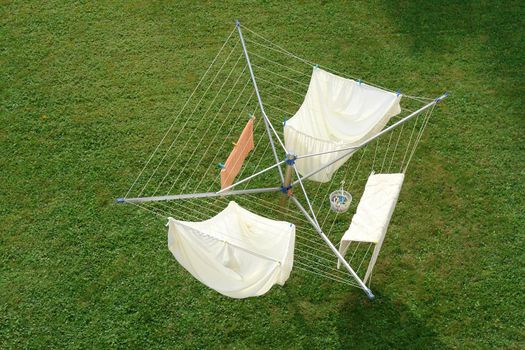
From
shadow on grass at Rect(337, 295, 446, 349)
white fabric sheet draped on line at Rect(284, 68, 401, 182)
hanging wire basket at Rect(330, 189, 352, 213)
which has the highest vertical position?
white fabric sheet draped on line at Rect(284, 68, 401, 182)

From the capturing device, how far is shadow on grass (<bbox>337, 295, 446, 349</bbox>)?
7.62 m

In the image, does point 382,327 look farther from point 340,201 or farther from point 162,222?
point 162,222

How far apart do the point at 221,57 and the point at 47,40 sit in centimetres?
363

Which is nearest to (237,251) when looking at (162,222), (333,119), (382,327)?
(333,119)

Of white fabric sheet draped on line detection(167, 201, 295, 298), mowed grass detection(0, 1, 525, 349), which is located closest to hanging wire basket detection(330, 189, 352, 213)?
mowed grass detection(0, 1, 525, 349)

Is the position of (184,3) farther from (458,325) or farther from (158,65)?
(458,325)

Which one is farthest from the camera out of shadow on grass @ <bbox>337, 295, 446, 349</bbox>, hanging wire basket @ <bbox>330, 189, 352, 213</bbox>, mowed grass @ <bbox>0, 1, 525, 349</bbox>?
hanging wire basket @ <bbox>330, 189, 352, 213</bbox>

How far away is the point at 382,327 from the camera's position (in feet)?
25.4

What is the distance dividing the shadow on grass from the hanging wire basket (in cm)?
133

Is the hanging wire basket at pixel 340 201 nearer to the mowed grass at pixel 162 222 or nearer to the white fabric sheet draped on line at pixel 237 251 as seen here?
the mowed grass at pixel 162 222

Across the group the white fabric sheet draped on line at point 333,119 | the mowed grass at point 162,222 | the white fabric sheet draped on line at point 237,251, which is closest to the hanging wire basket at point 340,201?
the mowed grass at point 162,222

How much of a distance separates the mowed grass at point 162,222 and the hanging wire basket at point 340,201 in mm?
967

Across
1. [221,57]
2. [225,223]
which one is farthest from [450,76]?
[225,223]

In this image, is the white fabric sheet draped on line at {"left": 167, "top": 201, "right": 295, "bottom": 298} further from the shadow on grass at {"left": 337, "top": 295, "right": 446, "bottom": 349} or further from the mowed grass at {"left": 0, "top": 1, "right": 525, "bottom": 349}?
the shadow on grass at {"left": 337, "top": 295, "right": 446, "bottom": 349}
